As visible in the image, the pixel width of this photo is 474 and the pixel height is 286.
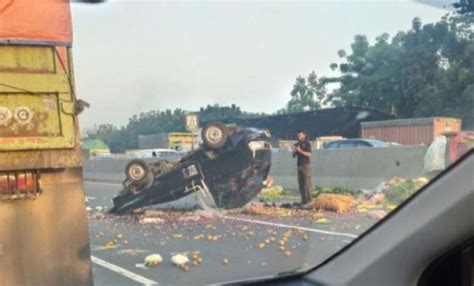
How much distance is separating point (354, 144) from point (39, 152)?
1.19m

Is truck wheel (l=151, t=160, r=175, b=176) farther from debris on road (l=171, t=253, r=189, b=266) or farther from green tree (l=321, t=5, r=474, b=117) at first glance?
green tree (l=321, t=5, r=474, b=117)

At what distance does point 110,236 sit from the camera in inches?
84.3

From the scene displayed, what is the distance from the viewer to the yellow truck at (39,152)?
6.17 ft

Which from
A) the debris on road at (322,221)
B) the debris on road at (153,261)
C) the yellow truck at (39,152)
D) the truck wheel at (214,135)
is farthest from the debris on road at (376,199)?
the yellow truck at (39,152)

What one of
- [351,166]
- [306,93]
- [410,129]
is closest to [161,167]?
[306,93]

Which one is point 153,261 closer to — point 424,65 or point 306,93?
point 306,93

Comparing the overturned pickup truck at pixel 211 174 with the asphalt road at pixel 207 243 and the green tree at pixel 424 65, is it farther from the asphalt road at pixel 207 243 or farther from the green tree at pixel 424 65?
the green tree at pixel 424 65

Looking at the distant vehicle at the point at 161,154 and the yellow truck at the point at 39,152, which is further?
the distant vehicle at the point at 161,154

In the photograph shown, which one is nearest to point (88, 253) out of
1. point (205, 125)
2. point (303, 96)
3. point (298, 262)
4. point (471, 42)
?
point (205, 125)

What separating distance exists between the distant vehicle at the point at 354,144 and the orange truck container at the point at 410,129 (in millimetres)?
20

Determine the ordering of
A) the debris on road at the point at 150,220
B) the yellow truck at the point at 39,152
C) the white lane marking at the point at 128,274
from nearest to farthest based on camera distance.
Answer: the yellow truck at the point at 39,152 < the white lane marking at the point at 128,274 < the debris on road at the point at 150,220

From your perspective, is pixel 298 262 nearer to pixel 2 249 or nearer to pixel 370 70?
pixel 370 70

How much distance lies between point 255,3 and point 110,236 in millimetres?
1020

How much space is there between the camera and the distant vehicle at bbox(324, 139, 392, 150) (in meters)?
2.24
